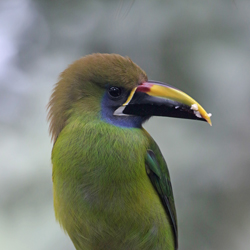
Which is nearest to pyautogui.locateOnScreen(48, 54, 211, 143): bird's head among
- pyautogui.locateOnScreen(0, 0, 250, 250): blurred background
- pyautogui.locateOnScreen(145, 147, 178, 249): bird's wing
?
pyautogui.locateOnScreen(145, 147, 178, 249): bird's wing

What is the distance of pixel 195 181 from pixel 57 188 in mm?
2681

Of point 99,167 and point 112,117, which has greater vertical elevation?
point 112,117

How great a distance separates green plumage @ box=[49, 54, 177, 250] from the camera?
1.83m

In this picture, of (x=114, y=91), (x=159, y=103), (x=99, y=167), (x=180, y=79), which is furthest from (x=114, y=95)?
(x=180, y=79)

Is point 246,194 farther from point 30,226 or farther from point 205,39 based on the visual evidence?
point 30,226

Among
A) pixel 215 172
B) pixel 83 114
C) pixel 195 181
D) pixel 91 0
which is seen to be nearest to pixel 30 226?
pixel 195 181

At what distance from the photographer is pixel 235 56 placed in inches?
182

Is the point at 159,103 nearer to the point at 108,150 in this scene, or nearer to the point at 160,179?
the point at 108,150

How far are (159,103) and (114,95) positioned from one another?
0.77ft

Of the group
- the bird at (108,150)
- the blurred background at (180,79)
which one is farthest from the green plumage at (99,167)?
the blurred background at (180,79)

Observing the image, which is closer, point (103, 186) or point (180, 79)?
point (103, 186)

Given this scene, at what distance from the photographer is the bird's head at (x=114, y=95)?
73.9 inches

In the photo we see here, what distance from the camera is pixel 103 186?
5.93 feet

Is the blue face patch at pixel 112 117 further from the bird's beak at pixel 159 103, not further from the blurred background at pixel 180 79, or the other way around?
the blurred background at pixel 180 79
